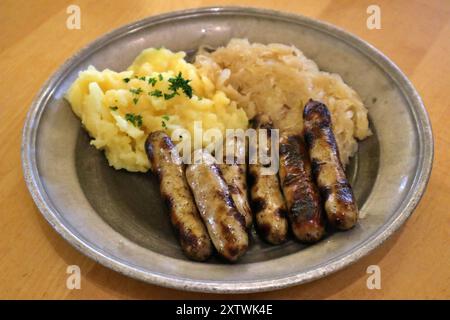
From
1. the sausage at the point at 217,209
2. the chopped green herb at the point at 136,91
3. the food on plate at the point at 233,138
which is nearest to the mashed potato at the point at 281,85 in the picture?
the food on plate at the point at 233,138

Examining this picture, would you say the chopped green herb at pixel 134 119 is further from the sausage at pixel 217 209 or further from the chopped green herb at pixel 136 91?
the sausage at pixel 217 209

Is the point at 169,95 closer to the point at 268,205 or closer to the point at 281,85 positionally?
the point at 281,85

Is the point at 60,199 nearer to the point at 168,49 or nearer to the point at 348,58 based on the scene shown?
the point at 168,49

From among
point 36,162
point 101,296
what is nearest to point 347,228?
point 101,296

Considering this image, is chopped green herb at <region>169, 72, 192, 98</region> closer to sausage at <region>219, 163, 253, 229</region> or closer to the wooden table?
sausage at <region>219, 163, 253, 229</region>

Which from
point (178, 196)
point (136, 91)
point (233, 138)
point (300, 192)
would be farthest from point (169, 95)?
point (300, 192)
